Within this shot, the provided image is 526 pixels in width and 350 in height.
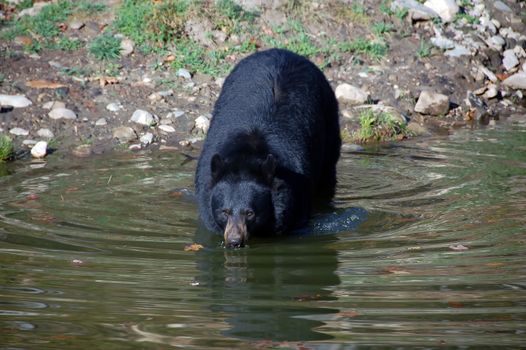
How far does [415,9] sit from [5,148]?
589 centimetres

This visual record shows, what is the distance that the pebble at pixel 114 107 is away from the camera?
427 inches

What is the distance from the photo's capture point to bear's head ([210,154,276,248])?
6941mm

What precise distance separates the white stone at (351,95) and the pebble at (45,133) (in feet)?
10.6

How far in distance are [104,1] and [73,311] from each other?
26.3 ft

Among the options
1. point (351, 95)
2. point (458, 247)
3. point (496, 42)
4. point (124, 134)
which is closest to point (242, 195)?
point (458, 247)

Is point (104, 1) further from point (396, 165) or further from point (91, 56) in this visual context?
point (396, 165)

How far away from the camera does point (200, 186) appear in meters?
7.59

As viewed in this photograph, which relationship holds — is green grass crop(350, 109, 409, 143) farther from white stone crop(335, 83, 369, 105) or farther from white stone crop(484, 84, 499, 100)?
white stone crop(484, 84, 499, 100)

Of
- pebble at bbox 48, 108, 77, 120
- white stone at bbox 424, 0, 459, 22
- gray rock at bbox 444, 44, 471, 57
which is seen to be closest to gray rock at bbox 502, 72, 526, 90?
gray rock at bbox 444, 44, 471, 57

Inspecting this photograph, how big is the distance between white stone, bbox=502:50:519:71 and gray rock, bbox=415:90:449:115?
161cm

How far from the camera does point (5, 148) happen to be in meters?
9.55

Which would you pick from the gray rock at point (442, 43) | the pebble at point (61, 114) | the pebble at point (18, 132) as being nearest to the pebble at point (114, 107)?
the pebble at point (61, 114)

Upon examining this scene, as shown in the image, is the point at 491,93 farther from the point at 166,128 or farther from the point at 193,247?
the point at 193,247

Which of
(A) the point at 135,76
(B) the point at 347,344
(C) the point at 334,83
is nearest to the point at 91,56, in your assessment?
(A) the point at 135,76
